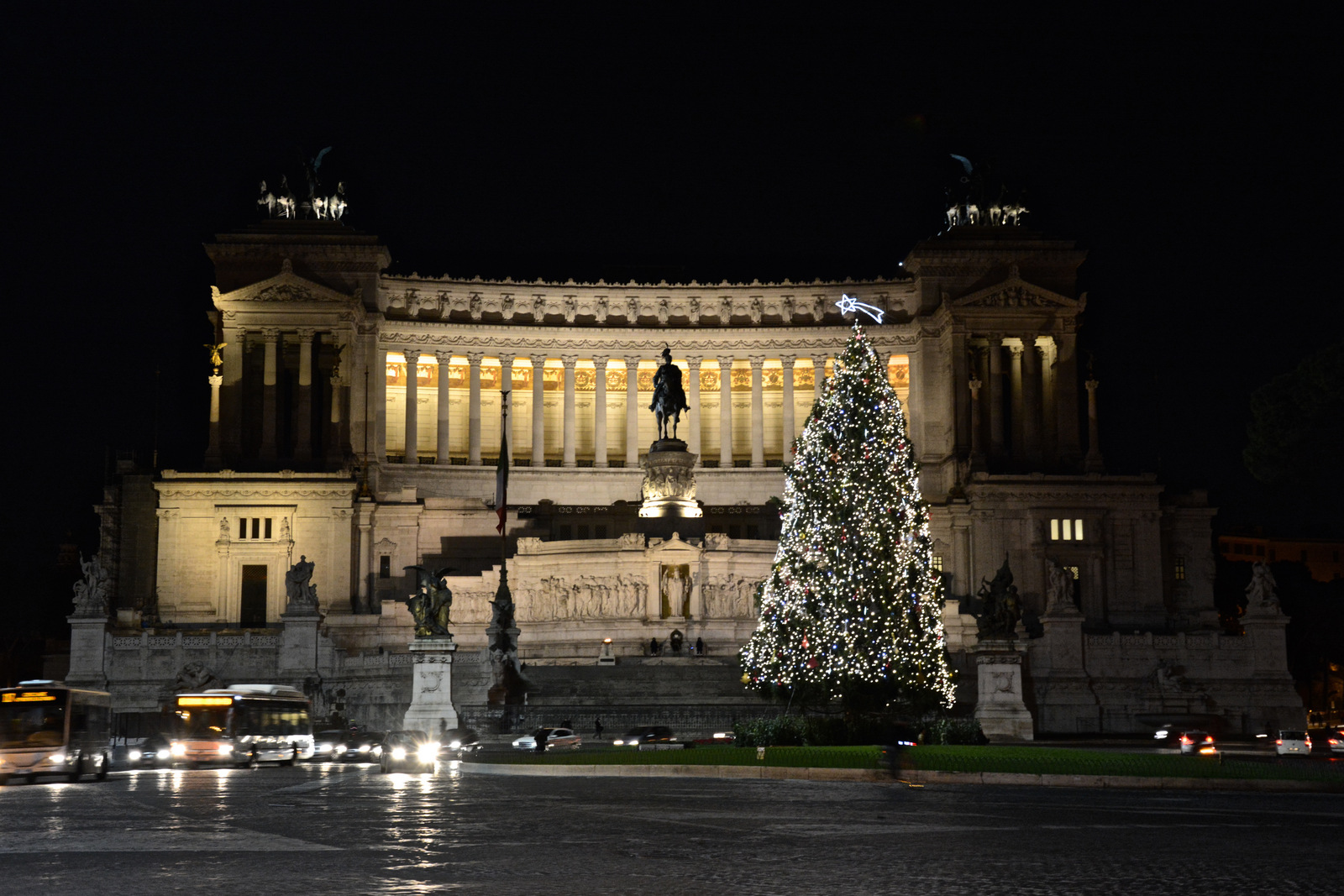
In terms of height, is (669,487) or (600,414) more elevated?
(600,414)

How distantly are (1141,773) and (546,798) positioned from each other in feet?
41.5

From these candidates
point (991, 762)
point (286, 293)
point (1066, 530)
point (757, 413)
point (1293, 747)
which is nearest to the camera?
point (991, 762)

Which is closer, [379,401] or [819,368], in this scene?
[379,401]

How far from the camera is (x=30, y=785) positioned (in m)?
38.3

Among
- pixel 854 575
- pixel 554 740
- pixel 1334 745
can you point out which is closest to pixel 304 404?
pixel 554 740

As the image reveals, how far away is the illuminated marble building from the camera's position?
7650 cm

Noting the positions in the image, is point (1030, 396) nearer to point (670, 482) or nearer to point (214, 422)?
point (670, 482)

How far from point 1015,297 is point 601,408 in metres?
26.1

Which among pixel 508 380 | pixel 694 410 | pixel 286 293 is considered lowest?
pixel 694 410

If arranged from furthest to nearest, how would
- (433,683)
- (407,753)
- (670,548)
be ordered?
A: (670,548) < (433,683) < (407,753)

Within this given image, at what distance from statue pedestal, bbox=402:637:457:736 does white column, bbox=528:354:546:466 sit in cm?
4695

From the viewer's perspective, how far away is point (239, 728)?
165 feet

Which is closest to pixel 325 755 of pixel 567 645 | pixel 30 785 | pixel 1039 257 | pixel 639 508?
pixel 30 785

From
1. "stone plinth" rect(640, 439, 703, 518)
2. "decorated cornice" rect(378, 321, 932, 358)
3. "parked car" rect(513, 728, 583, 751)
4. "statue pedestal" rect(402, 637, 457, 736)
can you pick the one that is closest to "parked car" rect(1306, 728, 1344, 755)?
"parked car" rect(513, 728, 583, 751)
